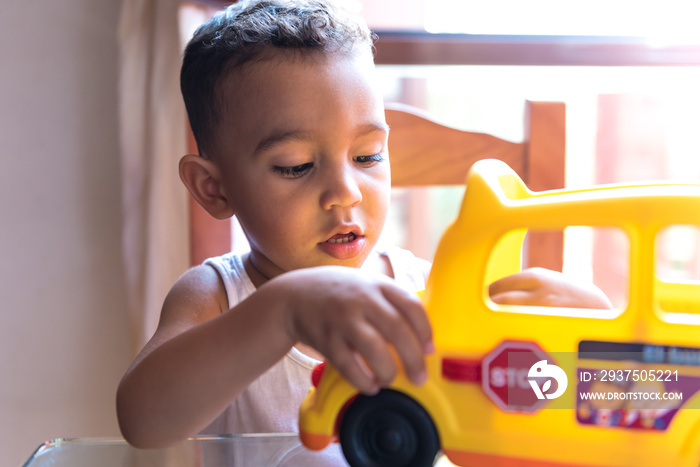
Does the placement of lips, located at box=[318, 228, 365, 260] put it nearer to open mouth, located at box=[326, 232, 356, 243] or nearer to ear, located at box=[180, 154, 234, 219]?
open mouth, located at box=[326, 232, 356, 243]

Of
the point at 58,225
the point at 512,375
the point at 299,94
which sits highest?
the point at 299,94

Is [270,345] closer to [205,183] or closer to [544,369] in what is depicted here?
[544,369]

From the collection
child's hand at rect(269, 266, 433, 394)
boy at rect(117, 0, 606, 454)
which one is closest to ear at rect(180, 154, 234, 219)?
boy at rect(117, 0, 606, 454)

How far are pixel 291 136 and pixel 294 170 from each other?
4 cm

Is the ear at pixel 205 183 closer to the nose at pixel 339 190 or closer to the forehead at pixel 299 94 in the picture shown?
the forehead at pixel 299 94

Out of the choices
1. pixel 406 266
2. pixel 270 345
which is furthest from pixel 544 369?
pixel 406 266

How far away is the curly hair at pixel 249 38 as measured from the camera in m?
0.68

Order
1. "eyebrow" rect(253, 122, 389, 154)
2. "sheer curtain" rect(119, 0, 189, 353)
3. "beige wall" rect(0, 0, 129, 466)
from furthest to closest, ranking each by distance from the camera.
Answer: "beige wall" rect(0, 0, 129, 466) < "sheer curtain" rect(119, 0, 189, 353) < "eyebrow" rect(253, 122, 389, 154)

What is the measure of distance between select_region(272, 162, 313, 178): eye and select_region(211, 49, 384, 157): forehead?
0.04m

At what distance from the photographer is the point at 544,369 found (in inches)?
14.6

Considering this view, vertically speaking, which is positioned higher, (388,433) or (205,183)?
(205,183)

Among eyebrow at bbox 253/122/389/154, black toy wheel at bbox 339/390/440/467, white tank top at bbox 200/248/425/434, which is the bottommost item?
white tank top at bbox 200/248/425/434

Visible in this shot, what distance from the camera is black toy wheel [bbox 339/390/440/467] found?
39 centimetres

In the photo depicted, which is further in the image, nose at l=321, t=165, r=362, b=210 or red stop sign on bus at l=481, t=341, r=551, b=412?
nose at l=321, t=165, r=362, b=210
